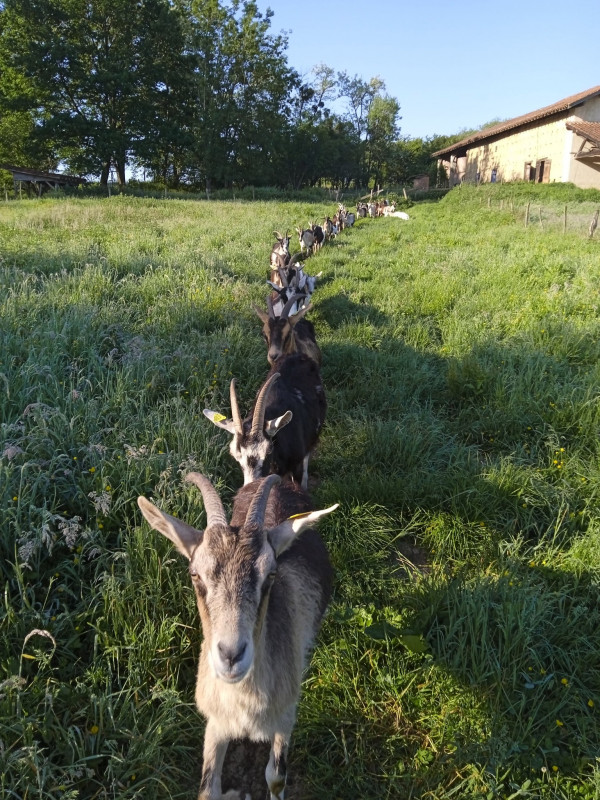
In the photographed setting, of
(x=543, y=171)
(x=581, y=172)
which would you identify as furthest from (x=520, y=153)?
(x=581, y=172)

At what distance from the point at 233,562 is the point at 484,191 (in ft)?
101

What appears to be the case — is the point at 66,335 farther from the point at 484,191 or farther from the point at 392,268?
the point at 484,191

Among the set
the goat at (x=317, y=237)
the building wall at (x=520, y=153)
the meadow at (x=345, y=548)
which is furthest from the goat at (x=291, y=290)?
the building wall at (x=520, y=153)

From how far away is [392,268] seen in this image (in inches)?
450

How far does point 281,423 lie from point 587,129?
28514mm

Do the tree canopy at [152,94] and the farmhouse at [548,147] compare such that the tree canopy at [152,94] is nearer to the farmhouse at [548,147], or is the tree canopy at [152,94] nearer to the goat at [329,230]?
the farmhouse at [548,147]

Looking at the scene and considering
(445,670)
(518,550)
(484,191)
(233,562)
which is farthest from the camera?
(484,191)

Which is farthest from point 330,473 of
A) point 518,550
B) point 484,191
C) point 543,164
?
point 543,164

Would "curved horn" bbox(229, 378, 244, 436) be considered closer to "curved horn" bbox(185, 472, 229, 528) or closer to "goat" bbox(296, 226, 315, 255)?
"curved horn" bbox(185, 472, 229, 528)

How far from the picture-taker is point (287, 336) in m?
5.73

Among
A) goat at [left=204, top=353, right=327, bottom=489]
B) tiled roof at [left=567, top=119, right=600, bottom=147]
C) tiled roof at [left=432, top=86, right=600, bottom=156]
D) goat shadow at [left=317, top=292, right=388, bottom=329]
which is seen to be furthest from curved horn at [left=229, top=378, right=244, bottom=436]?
tiled roof at [left=432, top=86, right=600, bottom=156]

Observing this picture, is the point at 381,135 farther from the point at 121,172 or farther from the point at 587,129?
the point at 587,129

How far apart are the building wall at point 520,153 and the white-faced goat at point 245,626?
30472mm

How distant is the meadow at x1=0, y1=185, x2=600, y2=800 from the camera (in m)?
2.19
